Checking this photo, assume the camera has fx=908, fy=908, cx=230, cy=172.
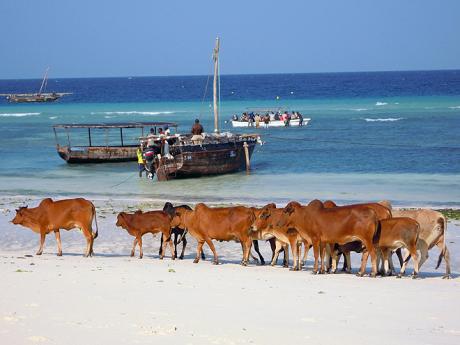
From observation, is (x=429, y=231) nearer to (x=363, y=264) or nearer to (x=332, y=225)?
(x=363, y=264)

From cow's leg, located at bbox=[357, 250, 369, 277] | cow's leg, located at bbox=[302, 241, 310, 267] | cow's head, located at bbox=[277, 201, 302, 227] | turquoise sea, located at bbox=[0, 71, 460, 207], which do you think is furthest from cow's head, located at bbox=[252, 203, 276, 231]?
turquoise sea, located at bbox=[0, 71, 460, 207]

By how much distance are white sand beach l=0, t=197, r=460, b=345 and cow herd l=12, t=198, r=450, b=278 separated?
49cm

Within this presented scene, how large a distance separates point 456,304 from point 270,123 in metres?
58.5

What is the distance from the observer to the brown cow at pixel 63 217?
16.5m

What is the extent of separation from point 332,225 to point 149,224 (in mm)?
3826

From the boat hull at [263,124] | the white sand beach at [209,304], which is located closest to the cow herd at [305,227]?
the white sand beach at [209,304]

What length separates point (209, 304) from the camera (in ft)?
37.4

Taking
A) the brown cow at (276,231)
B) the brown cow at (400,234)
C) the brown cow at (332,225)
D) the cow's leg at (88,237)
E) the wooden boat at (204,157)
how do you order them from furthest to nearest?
the wooden boat at (204,157)
the cow's leg at (88,237)
the brown cow at (276,231)
the brown cow at (332,225)
the brown cow at (400,234)

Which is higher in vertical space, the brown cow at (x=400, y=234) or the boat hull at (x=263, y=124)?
the brown cow at (x=400, y=234)

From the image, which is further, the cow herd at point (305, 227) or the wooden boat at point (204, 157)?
A: the wooden boat at point (204, 157)

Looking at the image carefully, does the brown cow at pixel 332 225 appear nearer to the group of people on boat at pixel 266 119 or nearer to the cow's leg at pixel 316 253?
the cow's leg at pixel 316 253

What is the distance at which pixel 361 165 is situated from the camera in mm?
39812

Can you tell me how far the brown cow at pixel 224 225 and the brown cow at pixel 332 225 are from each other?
82cm

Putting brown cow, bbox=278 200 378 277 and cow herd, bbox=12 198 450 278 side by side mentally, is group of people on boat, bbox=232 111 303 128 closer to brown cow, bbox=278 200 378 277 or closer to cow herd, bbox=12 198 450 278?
cow herd, bbox=12 198 450 278
